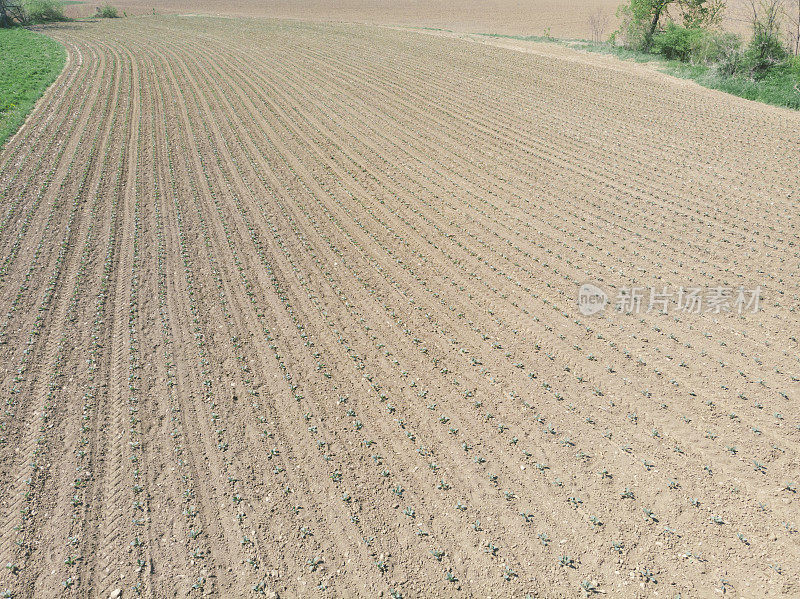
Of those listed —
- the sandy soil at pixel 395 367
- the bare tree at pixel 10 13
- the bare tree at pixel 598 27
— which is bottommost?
the sandy soil at pixel 395 367

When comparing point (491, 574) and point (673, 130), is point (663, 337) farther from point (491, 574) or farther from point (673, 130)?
point (673, 130)

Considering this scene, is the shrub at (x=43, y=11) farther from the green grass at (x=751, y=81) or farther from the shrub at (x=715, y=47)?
the shrub at (x=715, y=47)

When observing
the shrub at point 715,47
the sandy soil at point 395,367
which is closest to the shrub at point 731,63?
the shrub at point 715,47

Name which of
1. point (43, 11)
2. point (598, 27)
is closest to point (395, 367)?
point (598, 27)

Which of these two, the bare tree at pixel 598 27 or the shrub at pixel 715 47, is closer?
the shrub at pixel 715 47

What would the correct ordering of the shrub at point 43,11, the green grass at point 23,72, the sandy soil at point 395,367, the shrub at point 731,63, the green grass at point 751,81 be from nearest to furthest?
the sandy soil at point 395,367 → the green grass at point 23,72 → the green grass at point 751,81 → the shrub at point 731,63 → the shrub at point 43,11

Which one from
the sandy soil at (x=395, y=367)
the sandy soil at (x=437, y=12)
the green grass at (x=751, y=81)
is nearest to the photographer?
the sandy soil at (x=395, y=367)

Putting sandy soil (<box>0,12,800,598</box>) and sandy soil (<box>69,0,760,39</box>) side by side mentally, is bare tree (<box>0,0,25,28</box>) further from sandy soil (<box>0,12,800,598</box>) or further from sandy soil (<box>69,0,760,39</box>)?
sandy soil (<box>0,12,800,598</box>)

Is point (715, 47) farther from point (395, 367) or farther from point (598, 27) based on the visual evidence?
point (395, 367)
